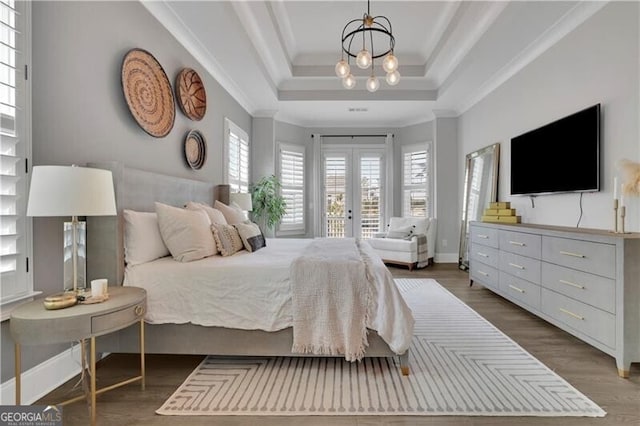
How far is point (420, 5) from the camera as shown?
346 cm

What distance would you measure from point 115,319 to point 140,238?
720 millimetres

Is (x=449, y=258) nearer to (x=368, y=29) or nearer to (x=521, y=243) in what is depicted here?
(x=521, y=243)

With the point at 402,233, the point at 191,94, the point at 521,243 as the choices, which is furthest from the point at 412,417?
the point at 402,233

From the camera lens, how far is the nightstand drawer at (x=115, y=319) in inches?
59.7

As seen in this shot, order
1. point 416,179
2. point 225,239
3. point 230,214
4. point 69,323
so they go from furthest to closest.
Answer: point 416,179 → point 230,214 → point 225,239 → point 69,323

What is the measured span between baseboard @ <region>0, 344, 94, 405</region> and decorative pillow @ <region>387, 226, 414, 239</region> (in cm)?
472

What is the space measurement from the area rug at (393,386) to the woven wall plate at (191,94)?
Answer: 2519 mm

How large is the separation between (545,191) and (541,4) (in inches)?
70.4

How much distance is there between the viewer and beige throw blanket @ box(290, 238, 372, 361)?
2.00m

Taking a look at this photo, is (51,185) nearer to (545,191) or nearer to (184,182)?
(184,182)

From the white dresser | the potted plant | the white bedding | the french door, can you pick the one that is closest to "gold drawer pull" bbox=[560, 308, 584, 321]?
the white dresser

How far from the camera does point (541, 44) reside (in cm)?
338

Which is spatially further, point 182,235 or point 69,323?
point 182,235

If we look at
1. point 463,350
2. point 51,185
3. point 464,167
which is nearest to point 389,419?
point 463,350
